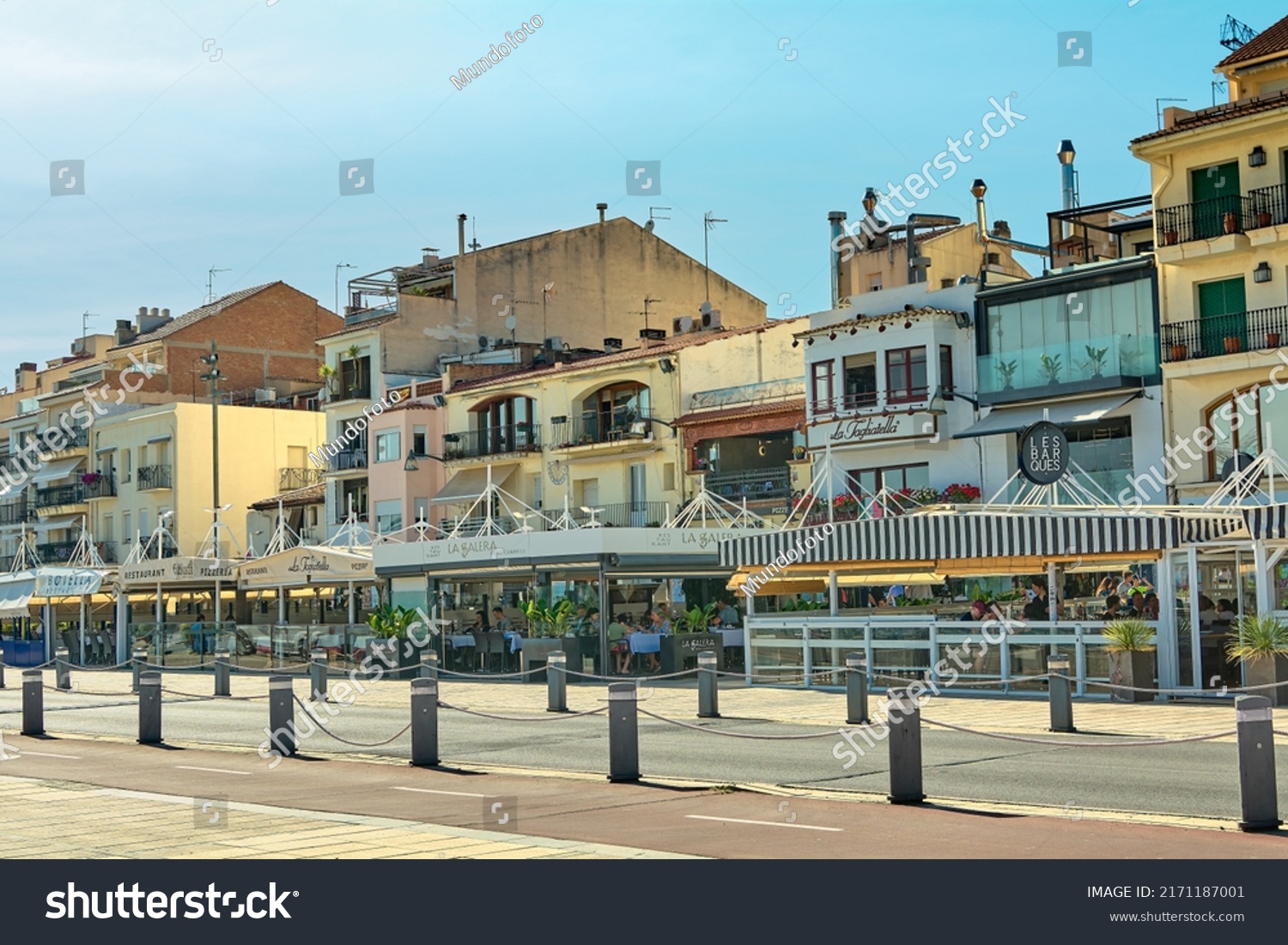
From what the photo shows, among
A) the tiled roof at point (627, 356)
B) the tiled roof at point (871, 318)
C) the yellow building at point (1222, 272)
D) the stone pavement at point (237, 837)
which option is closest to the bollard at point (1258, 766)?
the stone pavement at point (237, 837)

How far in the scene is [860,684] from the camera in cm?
2080

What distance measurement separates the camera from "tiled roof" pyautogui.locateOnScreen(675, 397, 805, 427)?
48.2 metres

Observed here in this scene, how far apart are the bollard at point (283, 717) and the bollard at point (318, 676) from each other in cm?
837

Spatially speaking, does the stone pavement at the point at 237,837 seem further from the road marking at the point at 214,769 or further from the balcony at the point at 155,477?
the balcony at the point at 155,477

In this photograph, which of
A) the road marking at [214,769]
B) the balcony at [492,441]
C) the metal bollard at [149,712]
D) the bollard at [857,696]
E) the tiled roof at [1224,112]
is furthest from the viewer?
the balcony at [492,441]

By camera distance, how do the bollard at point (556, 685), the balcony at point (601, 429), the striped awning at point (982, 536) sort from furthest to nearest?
1. the balcony at point (601, 429)
2. the bollard at point (556, 685)
3. the striped awning at point (982, 536)

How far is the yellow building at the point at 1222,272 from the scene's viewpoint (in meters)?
37.5

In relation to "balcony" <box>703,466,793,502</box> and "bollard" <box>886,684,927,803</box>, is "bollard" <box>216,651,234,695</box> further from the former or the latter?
"bollard" <box>886,684,927,803</box>

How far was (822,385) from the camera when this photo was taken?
46.5 m

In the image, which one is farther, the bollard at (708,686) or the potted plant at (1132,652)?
the potted plant at (1132,652)

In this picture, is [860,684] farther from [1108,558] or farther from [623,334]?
[623,334]

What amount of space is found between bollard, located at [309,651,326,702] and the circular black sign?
13.3m
